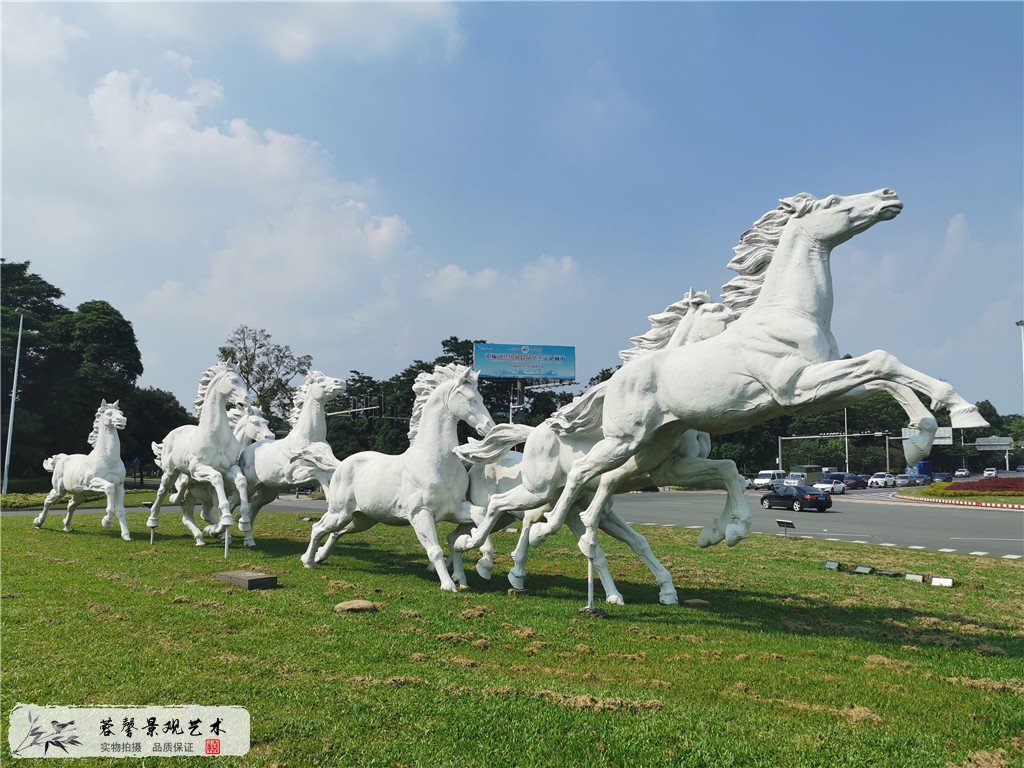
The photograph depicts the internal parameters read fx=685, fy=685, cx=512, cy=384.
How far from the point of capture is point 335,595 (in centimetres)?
729

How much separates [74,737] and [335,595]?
13.2ft

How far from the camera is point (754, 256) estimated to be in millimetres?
6129

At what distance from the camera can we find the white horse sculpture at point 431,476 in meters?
8.02

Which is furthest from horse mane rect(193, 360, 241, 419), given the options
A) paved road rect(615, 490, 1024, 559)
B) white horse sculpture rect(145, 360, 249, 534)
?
paved road rect(615, 490, 1024, 559)

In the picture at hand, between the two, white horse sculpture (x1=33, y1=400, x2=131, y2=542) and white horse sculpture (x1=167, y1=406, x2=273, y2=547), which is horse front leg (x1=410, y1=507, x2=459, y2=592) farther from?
white horse sculpture (x1=33, y1=400, x2=131, y2=542)

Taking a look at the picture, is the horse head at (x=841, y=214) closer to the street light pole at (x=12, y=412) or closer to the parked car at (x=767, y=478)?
the street light pole at (x=12, y=412)

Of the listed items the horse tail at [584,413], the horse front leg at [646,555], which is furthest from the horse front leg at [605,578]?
the horse tail at [584,413]

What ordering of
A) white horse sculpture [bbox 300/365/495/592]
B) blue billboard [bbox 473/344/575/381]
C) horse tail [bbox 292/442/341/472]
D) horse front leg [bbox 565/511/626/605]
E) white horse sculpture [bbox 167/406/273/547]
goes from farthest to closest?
blue billboard [bbox 473/344/575/381]
white horse sculpture [bbox 167/406/273/547]
horse tail [bbox 292/442/341/472]
white horse sculpture [bbox 300/365/495/592]
horse front leg [bbox 565/511/626/605]

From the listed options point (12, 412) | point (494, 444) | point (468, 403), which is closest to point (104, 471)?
point (468, 403)

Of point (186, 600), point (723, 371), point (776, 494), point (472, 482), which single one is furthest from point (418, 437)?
point (776, 494)

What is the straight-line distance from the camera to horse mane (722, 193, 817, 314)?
598 cm

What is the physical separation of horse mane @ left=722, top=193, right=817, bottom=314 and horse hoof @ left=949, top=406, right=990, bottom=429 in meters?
1.87

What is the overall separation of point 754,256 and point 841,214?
31.6 inches

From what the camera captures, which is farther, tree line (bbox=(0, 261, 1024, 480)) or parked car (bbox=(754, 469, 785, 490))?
parked car (bbox=(754, 469, 785, 490))
